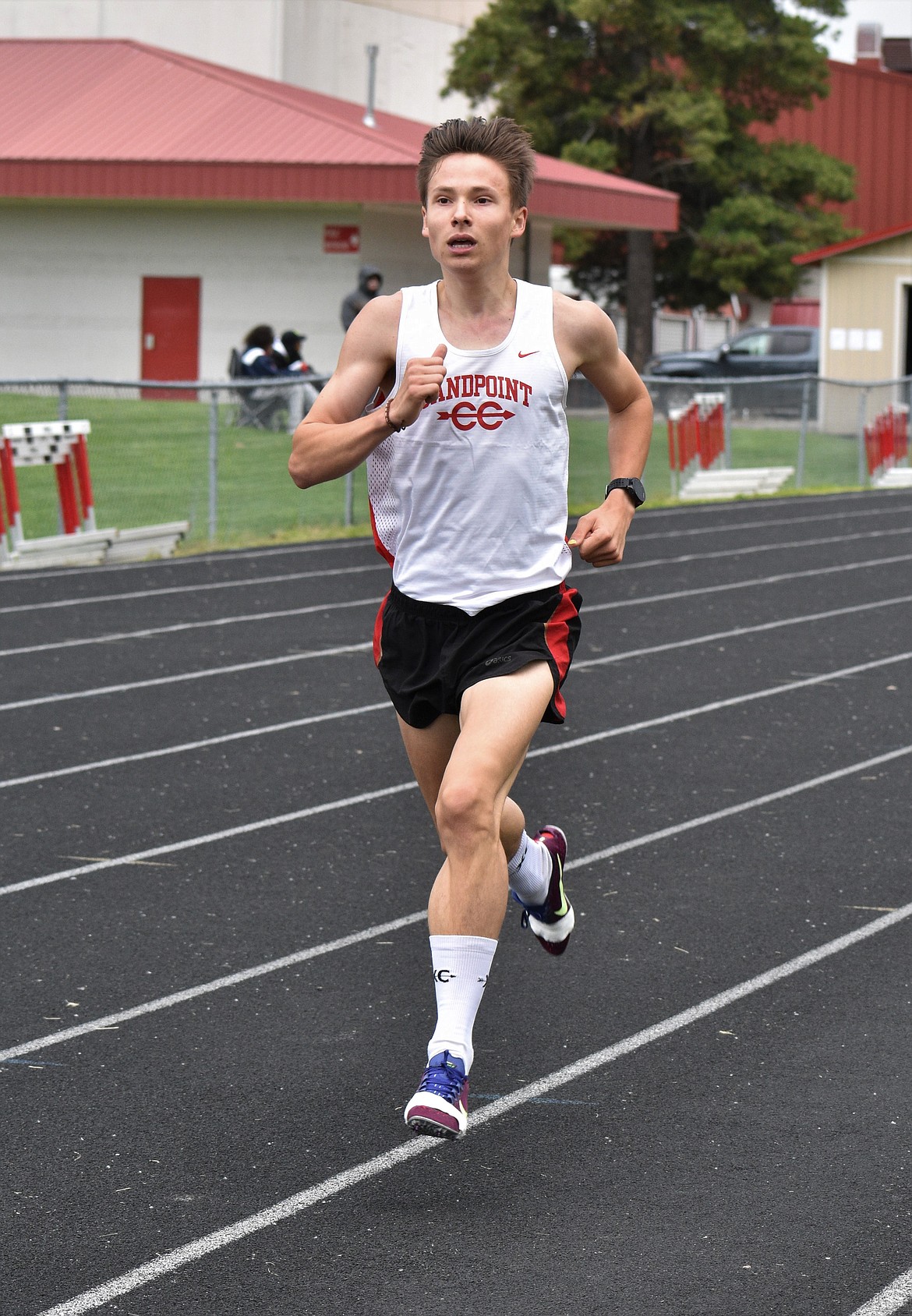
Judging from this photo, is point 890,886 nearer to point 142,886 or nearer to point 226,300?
point 142,886

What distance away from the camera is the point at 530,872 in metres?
4.77

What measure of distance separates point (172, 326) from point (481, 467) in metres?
26.2

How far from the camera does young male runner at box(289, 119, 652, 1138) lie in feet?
13.3

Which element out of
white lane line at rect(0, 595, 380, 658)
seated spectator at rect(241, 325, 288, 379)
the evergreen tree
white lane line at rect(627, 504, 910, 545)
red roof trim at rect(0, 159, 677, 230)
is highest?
the evergreen tree

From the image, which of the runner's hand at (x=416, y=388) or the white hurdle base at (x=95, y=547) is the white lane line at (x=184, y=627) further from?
the runner's hand at (x=416, y=388)

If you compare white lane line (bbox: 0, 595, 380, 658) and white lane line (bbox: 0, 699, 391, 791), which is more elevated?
white lane line (bbox: 0, 595, 380, 658)

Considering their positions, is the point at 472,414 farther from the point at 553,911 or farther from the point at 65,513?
the point at 65,513

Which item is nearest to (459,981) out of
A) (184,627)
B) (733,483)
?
(184,627)

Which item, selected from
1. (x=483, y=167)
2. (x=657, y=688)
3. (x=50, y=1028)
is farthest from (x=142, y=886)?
(x=657, y=688)

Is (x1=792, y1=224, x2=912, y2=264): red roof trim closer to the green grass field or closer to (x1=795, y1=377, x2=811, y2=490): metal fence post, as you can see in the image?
(x1=795, y1=377, x2=811, y2=490): metal fence post

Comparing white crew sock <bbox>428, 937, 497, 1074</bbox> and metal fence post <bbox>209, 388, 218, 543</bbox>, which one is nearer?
white crew sock <bbox>428, 937, 497, 1074</bbox>

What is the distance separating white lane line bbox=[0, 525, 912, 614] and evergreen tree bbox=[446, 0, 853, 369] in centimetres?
1956

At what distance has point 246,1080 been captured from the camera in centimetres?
443

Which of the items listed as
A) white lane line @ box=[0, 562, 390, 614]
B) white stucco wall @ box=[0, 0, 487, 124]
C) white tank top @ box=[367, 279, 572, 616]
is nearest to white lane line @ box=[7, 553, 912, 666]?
white lane line @ box=[0, 562, 390, 614]
